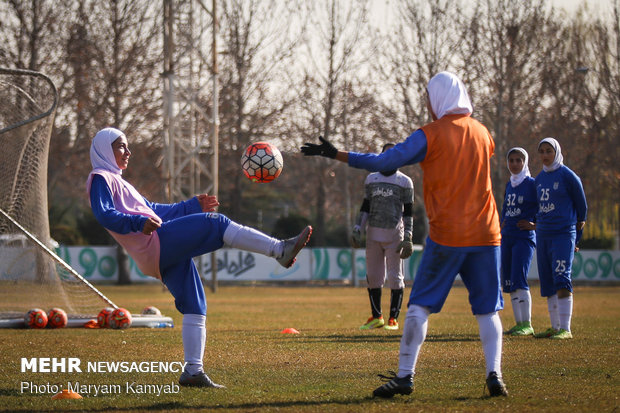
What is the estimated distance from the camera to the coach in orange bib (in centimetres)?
629

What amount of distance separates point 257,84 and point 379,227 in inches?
1043

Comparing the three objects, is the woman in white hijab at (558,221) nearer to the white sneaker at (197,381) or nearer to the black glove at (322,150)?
the black glove at (322,150)

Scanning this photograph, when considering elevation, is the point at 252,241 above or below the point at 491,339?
above

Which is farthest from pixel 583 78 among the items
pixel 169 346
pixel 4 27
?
pixel 169 346

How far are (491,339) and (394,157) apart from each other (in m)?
1.46

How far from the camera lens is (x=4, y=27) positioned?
103 ft

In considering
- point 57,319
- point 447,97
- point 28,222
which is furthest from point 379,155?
point 28,222

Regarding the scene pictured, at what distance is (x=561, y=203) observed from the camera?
10812mm

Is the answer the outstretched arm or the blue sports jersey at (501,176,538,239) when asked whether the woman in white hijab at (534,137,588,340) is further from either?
the outstretched arm

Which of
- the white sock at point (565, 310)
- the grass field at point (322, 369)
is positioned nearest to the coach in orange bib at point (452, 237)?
the grass field at point (322, 369)

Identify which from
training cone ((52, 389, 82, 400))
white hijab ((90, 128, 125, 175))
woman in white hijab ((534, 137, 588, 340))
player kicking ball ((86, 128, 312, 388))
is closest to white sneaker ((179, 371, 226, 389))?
player kicking ball ((86, 128, 312, 388))

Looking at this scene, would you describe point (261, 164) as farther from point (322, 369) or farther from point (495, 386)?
point (495, 386)

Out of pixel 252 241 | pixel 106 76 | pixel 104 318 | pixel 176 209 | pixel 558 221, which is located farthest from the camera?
pixel 106 76

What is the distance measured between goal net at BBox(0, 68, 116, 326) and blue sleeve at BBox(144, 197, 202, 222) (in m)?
5.42
